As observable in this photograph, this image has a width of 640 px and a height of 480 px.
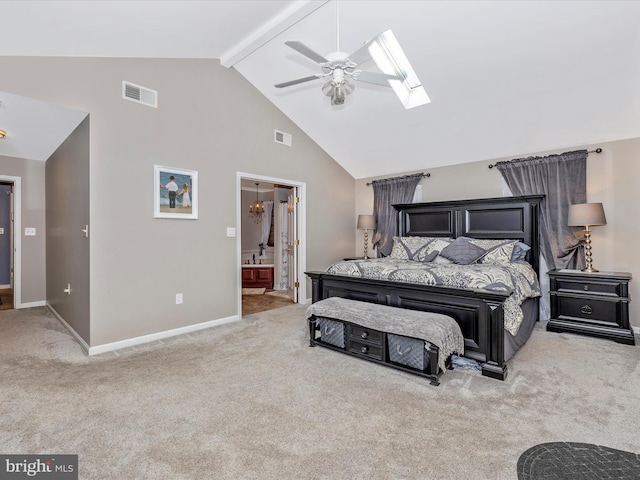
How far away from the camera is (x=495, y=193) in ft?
15.9

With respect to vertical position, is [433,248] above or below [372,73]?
below

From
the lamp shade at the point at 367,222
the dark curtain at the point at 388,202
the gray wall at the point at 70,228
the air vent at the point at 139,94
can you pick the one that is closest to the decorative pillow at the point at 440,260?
the dark curtain at the point at 388,202

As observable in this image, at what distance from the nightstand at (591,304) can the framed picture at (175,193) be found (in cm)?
453

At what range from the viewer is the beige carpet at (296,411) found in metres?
1.71

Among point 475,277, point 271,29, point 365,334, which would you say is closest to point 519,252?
point 475,277

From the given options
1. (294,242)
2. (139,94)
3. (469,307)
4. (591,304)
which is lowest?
(591,304)

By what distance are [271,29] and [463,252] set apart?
3472 millimetres

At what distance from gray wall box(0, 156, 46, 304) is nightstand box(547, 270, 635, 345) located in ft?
24.9

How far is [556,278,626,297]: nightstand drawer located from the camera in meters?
3.59

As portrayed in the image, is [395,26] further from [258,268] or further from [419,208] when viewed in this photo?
[258,268]

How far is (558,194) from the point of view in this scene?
14.0 ft

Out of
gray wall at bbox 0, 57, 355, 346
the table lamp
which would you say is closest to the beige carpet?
gray wall at bbox 0, 57, 355, 346

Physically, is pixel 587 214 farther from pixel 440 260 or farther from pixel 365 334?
pixel 365 334

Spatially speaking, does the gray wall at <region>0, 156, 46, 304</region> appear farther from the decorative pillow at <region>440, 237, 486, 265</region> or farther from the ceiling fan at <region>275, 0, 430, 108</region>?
the decorative pillow at <region>440, 237, 486, 265</region>
